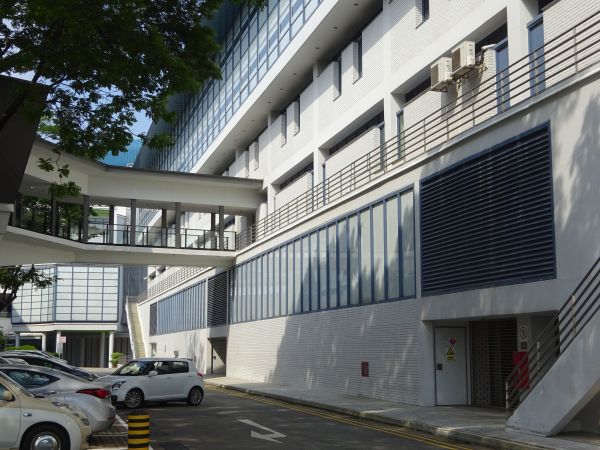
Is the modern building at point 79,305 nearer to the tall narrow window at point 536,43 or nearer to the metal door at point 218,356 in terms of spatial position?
the metal door at point 218,356

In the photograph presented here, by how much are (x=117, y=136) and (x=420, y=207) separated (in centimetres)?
1024

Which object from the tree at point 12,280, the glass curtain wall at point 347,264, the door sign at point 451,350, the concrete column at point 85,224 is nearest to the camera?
the door sign at point 451,350

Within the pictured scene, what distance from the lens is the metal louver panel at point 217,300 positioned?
4497 centimetres

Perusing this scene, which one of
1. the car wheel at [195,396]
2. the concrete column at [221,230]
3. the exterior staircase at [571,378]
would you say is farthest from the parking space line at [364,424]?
the concrete column at [221,230]

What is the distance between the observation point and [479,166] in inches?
760

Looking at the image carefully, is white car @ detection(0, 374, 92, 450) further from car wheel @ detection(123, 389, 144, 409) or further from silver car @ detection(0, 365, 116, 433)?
car wheel @ detection(123, 389, 144, 409)

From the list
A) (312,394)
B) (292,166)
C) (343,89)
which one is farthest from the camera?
(292,166)

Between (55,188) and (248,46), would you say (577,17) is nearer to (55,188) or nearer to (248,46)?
(55,188)

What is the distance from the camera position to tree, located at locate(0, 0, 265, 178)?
42.2 feet

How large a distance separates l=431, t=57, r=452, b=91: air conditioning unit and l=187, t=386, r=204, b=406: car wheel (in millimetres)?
11489

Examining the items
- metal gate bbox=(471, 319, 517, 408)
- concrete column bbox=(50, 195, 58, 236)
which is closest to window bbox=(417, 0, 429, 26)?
metal gate bbox=(471, 319, 517, 408)

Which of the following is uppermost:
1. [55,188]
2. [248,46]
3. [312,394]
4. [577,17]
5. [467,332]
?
[248,46]

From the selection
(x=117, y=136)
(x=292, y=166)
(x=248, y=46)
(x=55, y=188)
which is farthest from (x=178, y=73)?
(x=248, y=46)

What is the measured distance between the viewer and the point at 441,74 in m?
22.9
